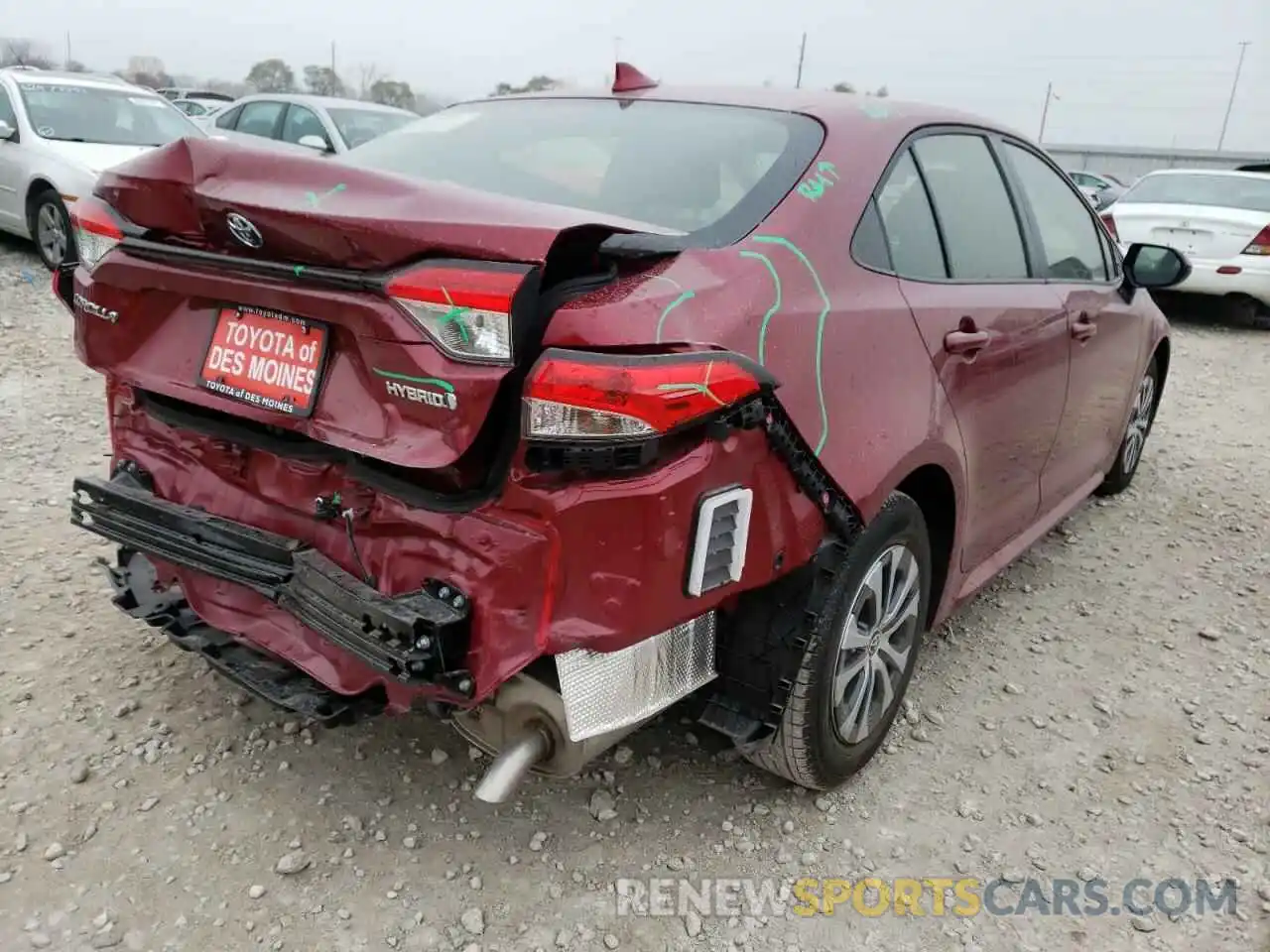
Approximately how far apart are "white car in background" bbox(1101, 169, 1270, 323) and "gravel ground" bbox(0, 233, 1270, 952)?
20.7 feet

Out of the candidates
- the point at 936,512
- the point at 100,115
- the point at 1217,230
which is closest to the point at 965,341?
the point at 936,512

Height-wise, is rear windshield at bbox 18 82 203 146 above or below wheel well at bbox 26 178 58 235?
above

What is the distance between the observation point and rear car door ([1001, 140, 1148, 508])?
322cm

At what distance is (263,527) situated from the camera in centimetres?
218

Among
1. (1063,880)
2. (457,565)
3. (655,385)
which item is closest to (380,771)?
(457,565)

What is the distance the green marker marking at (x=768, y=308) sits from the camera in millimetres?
1889

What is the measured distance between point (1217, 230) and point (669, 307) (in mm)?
8678

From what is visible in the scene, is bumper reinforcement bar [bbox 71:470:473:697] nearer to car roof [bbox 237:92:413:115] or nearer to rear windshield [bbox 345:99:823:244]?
rear windshield [bbox 345:99:823:244]

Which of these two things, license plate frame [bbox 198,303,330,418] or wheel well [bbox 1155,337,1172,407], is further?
wheel well [bbox 1155,337,1172,407]

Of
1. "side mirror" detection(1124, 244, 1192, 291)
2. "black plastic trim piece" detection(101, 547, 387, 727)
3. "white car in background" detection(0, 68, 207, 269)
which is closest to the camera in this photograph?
"black plastic trim piece" detection(101, 547, 387, 727)

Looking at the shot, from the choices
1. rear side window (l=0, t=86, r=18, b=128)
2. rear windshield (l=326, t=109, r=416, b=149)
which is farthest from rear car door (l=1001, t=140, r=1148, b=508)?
rear side window (l=0, t=86, r=18, b=128)

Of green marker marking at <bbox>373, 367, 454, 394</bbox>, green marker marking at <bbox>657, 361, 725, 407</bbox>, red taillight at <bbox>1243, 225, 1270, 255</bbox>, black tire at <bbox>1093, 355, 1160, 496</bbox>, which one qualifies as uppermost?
green marker marking at <bbox>657, 361, 725, 407</bbox>

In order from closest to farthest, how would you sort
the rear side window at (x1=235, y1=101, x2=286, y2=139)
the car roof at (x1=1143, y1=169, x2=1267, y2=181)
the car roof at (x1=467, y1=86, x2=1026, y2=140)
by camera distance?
1. the car roof at (x1=467, y1=86, x2=1026, y2=140)
2. the car roof at (x1=1143, y1=169, x2=1267, y2=181)
3. the rear side window at (x1=235, y1=101, x2=286, y2=139)

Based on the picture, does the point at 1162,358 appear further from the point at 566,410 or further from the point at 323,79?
the point at 323,79
